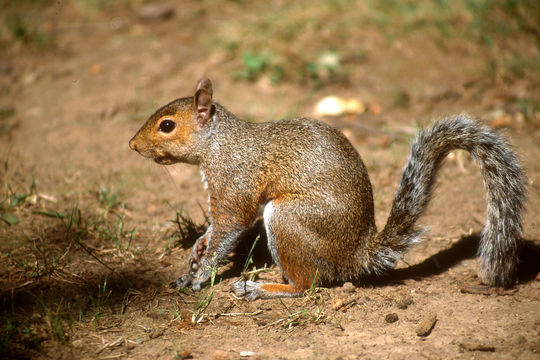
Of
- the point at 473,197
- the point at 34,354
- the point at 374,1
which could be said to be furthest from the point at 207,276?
the point at 374,1

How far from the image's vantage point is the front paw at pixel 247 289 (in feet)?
10.3

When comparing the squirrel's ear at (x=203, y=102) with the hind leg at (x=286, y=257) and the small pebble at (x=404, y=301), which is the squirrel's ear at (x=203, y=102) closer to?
the hind leg at (x=286, y=257)

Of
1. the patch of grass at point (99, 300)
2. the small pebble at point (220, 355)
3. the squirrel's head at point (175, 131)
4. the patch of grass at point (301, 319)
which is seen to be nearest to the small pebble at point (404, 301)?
the patch of grass at point (301, 319)

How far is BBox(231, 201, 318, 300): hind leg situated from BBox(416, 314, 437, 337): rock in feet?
2.07

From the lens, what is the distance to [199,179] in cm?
455

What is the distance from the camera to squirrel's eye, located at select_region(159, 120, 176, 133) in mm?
3348

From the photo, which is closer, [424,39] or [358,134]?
[358,134]

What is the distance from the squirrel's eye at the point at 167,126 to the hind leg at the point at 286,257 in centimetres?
81

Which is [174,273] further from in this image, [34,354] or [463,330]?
[463,330]

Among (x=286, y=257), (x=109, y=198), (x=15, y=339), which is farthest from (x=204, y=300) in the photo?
(x=109, y=198)

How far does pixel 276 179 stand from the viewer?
10.4ft

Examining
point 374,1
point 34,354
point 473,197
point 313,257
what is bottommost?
point 34,354

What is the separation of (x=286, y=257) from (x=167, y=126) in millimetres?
1128

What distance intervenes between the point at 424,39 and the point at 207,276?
4.36 meters
